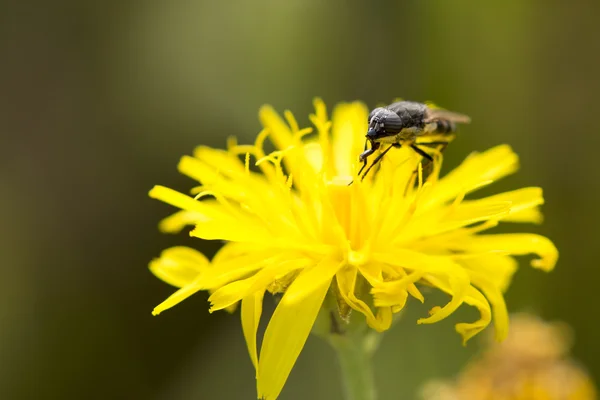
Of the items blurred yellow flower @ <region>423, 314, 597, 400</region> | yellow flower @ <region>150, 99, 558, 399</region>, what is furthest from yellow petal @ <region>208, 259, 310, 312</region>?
blurred yellow flower @ <region>423, 314, 597, 400</region>

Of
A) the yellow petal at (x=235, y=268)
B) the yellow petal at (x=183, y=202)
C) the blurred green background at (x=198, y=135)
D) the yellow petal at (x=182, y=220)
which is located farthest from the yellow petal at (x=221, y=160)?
the blurred green background at (x=198, y=135)

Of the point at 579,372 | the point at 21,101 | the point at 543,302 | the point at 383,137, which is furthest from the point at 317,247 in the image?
the point at 21,101

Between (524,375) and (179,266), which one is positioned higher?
(179,266)

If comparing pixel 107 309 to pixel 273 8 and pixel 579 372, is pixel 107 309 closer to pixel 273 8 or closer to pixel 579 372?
pixel 273 8

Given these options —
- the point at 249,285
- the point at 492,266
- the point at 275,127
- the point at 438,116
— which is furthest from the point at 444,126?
the point at 249,285

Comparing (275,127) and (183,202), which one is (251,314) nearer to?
(183,202)

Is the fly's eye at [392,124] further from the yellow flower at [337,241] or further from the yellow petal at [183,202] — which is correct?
the yellow petal at [183,202]
